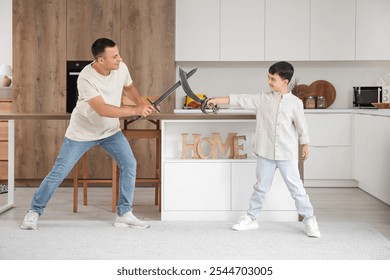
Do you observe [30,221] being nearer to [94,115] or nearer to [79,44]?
[94,115]

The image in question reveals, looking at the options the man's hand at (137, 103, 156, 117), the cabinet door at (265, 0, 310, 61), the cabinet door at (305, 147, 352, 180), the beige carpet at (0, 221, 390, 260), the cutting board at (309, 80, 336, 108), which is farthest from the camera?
the cutting board at (309, 80, 336, 108)

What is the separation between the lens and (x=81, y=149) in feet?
15.1

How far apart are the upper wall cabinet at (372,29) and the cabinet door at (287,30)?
544 millimetres

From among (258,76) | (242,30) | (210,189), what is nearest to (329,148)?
(258,76)

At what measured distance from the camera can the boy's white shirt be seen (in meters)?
4.45

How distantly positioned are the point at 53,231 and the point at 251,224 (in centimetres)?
130

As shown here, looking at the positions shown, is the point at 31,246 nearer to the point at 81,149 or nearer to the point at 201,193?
the point at 81,149

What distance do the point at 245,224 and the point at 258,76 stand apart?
339cm

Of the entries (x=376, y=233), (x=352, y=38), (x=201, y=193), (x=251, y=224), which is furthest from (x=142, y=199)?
(x=352, y=38)

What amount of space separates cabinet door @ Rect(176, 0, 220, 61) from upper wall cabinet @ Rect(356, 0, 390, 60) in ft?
4.87

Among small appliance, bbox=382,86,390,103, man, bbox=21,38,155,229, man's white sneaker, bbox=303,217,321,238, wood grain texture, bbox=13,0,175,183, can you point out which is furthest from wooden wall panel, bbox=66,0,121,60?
man's white sneaker, bbox=303,217,321,238

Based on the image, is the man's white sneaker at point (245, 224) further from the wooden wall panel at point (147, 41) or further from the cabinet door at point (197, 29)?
the cabinet door at point (197, 29)

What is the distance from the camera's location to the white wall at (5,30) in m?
7.79

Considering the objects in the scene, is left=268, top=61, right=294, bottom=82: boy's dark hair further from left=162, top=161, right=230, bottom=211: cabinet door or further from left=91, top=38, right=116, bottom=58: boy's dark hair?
left=91, top=38, right=116, bottom=58: boy's dark hair
